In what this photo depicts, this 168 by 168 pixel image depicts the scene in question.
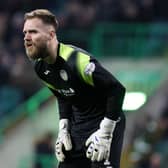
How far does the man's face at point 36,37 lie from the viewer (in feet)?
22.5

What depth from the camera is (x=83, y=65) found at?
22.1 ft

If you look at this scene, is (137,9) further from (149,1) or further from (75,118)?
(75,118)

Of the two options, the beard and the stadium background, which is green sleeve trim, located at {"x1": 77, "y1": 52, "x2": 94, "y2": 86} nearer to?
the beard

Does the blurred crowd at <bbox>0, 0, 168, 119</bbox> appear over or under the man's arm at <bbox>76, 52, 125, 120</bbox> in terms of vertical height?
under

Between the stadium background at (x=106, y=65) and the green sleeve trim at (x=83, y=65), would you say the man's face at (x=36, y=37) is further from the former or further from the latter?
the stadium background at (x=106, y=65)

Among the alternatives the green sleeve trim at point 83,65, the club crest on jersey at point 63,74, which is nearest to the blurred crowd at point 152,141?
the club crest on jersey at point 63,74

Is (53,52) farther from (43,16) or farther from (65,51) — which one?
(43,16)

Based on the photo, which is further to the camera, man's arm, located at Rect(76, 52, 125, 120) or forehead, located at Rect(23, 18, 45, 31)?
forehead, located at Rect(23, 18, 45, 31)

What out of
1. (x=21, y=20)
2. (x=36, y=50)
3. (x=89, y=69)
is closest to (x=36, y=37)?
(x=36, y=50)

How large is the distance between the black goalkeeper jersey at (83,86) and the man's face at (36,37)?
0.15 m

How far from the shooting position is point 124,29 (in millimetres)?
15570

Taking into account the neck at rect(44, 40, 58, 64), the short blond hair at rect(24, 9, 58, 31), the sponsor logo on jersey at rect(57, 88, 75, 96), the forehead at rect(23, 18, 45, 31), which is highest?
the short blond hair at rect(24, 9, 58, 31)

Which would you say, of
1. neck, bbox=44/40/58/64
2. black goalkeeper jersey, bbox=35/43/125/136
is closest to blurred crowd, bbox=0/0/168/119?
black goalkeeper jersey, bbox=35/43/125/136

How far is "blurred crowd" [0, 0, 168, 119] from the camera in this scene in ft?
50.6
